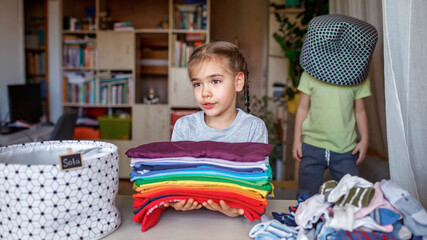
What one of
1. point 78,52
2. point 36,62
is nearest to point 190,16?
point 78,52

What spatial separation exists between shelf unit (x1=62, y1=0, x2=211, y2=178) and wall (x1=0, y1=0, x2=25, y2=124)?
48cm

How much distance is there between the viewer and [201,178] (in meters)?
0.92

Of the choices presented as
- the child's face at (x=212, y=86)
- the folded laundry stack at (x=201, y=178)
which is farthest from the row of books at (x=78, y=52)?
the folded laundry stack at (x=201, y=178)

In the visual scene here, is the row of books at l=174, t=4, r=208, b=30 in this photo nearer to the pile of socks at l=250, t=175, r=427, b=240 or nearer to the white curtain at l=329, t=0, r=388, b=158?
the white curtain at l=329, t=0, r=388, b=158

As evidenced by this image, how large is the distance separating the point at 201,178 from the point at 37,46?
4177 millimetres

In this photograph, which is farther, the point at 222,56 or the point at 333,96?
the point at 333,96

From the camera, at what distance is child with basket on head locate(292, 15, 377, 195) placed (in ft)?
6.03

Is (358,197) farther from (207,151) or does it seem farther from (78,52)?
(78,52)

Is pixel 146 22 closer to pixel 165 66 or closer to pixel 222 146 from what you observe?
pixel 165 66

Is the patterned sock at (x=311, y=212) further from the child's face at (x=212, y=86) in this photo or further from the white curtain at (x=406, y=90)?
the child's face at (x=212, y=86)

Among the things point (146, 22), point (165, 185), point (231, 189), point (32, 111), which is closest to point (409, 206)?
point (231, 189)

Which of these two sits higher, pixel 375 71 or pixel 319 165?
pixel 375 71

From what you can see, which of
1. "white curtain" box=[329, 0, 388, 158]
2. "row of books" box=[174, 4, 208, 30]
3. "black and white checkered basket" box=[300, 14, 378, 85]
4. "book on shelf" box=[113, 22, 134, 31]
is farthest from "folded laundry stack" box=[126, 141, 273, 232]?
"book on shelf" box=[113, 22, 134, 31]

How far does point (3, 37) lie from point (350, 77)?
3526mm
